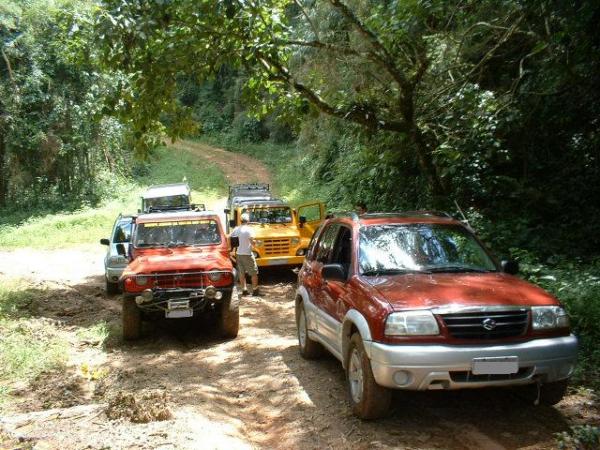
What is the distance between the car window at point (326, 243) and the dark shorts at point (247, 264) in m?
4.89

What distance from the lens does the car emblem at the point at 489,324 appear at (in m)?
4.65

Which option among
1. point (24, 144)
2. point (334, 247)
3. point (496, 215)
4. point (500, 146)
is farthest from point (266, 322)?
point (24, 144)

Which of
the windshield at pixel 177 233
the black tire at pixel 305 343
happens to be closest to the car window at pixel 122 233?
the windshield at pixel 177 233

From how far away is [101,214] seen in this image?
2588 cm

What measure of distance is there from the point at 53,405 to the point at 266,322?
420 centimetres

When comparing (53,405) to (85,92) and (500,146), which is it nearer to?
(500,146)

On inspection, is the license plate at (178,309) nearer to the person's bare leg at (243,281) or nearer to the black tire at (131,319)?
the black tire at (131,319)

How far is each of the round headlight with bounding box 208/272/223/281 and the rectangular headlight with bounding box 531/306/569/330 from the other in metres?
4.84

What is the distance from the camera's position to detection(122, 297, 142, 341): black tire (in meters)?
8.63

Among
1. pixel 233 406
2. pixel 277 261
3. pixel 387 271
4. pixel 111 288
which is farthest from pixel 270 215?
pixel 387 271

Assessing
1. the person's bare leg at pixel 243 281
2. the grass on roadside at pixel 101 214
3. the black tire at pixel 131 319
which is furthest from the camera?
the grass on roadside at pixel 101 214

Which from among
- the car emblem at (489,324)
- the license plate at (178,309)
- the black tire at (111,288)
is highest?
the car emblem at (489,324)

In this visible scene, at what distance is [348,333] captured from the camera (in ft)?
17.9

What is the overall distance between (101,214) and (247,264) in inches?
621
